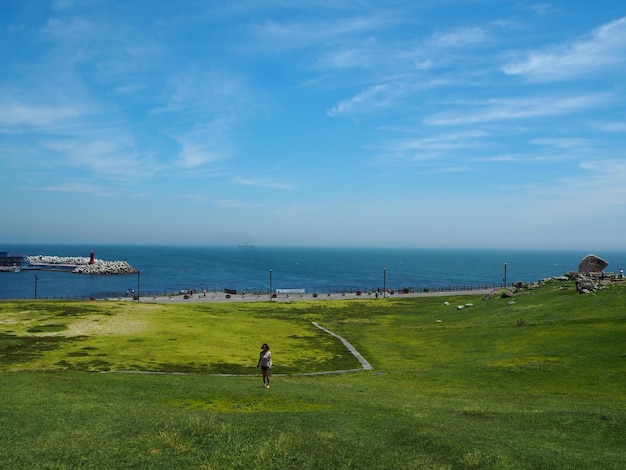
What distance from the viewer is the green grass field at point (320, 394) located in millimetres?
14553

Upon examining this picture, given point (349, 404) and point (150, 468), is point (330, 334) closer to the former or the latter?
point (349, 404)

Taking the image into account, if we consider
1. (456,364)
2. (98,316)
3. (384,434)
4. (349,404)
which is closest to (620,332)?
(456,364)

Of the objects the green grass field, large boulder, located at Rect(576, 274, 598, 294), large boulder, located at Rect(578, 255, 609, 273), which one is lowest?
the green grass field

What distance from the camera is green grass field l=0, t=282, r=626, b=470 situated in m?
14.6

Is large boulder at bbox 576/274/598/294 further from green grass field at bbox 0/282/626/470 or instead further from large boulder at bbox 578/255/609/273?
large boulder at bbox 578/255/609/273

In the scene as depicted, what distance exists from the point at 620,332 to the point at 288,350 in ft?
95.8

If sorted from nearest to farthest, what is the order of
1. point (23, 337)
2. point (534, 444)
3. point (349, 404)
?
point (534, 444) < point (349, 404) < point (23, 337)

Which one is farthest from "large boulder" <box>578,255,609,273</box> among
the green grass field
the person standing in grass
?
the person standing in grass

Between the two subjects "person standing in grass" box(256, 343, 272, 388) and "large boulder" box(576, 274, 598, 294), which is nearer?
"person standing in grass" box(256, 343, 272, 388)

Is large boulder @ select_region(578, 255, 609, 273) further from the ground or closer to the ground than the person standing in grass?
further from the ground

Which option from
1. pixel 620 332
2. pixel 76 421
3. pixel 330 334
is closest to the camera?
pixel 76 421

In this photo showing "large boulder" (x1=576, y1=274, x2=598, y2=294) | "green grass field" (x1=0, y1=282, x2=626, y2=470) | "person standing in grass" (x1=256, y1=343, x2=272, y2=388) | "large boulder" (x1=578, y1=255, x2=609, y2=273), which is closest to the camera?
"green grass field" (x1=0, y1=282, x2=626, y2=470)

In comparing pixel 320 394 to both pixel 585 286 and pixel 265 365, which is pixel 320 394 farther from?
pixel 585 286

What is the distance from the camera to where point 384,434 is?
16.7 metres
